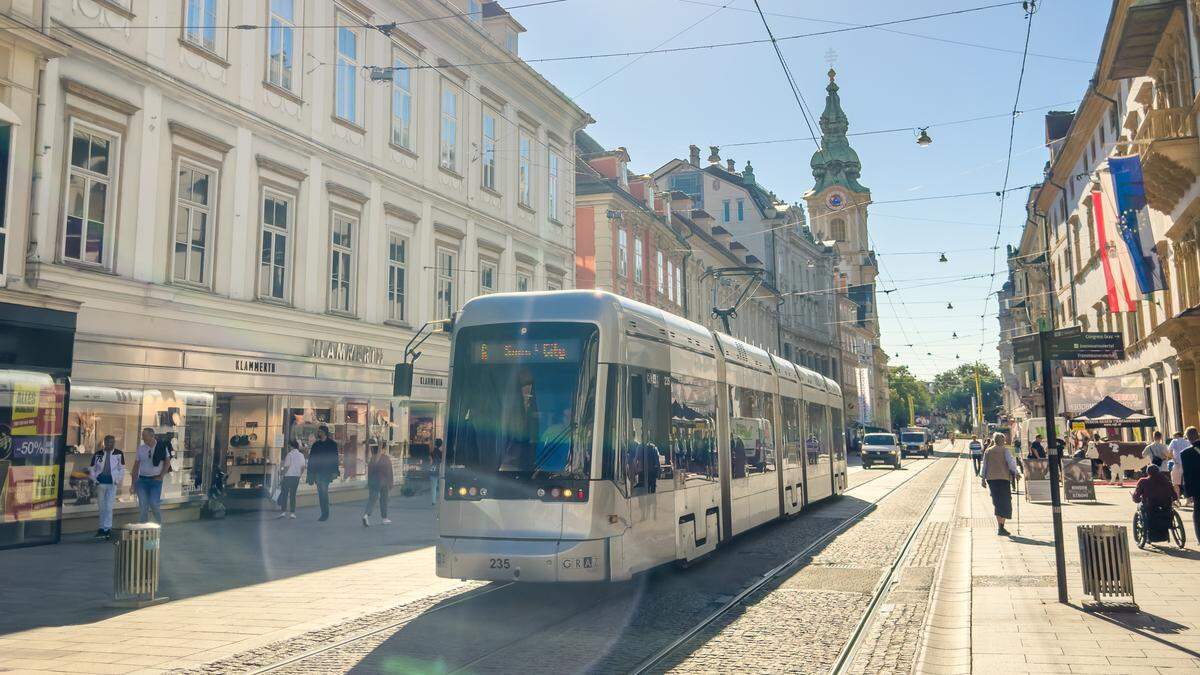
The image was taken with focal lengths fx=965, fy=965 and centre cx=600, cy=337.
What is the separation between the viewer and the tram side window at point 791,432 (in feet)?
59.6

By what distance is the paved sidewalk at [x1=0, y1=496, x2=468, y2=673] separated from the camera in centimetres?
777

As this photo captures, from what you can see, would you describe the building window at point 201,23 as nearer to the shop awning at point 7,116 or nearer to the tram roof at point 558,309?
the shop awning at point 7,116

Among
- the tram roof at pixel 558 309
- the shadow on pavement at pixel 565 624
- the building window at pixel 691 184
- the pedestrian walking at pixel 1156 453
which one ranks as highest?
the building window at pixel 691 184

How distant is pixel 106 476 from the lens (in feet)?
49.0

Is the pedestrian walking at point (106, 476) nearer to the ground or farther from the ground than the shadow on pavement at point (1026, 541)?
farther from the ground

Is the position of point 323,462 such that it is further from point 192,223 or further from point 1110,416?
point 1110,416

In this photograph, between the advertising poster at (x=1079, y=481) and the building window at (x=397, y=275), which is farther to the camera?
the building window at (x=397, y=275)

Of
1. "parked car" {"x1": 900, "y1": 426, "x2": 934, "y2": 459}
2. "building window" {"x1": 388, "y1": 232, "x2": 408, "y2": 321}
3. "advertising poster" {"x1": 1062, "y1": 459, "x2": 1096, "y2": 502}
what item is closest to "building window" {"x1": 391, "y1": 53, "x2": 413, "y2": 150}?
"building window" {"x1": 388, "y1": 232, "x2": 408, "y2": 321}

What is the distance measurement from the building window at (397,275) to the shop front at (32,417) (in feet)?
33.8

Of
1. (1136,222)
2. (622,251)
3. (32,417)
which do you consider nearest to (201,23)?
(32,417)

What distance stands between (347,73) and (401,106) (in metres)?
2.25

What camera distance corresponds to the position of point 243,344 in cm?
1950

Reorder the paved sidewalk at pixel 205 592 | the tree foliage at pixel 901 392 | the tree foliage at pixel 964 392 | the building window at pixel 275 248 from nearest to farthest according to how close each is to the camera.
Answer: the paved sidewalk at pixel 205 592 < the building window at pixel 275 248 < the tree foliage at pixel 901 392 < the tree foliage at pixel 964 392

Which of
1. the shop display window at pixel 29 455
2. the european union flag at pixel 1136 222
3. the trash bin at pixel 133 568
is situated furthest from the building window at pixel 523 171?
the trash bin at pixel 133 568
